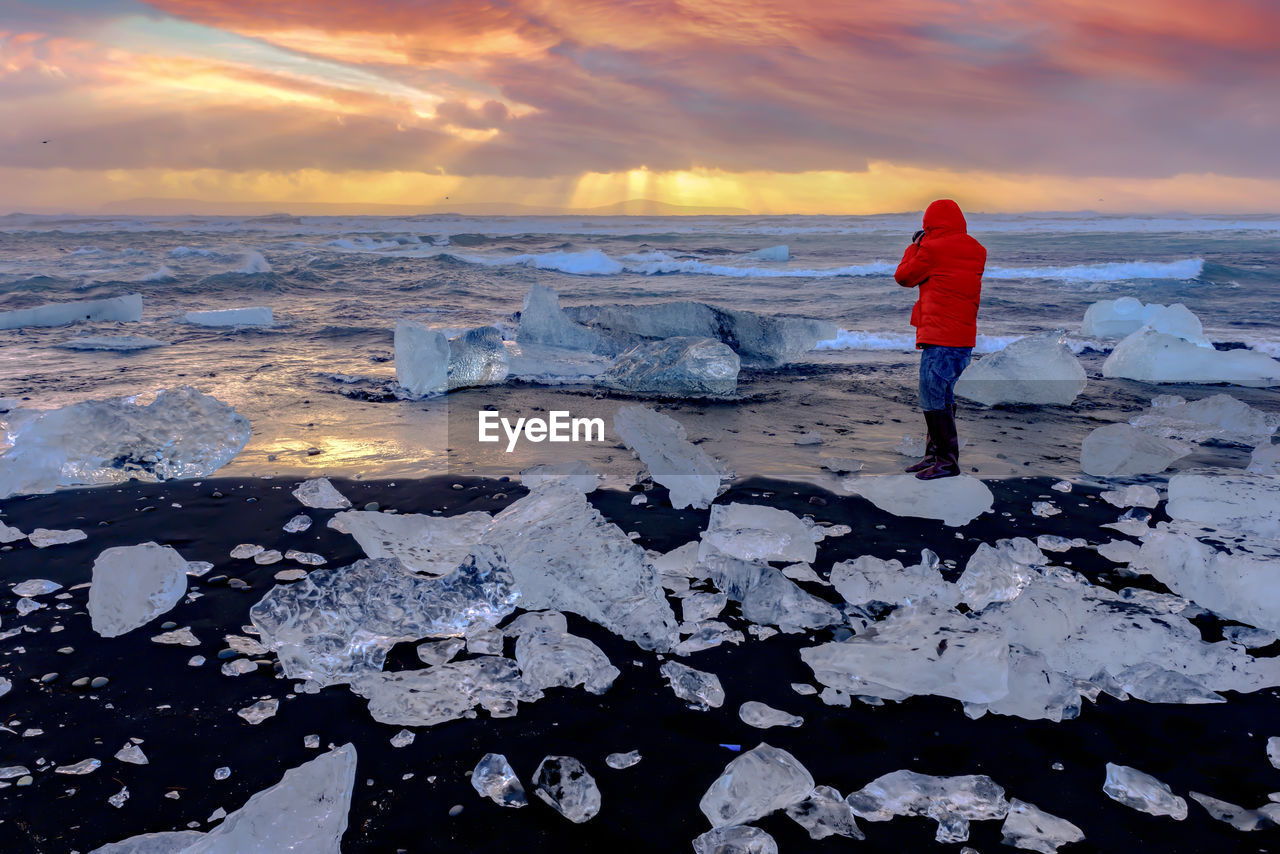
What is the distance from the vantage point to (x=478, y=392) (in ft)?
20.6

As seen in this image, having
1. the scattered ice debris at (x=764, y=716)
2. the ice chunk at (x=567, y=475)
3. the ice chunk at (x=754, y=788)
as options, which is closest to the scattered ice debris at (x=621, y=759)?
the ice chunk at (x=754, y=788)

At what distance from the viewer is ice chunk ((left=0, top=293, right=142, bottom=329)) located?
9.40 meters

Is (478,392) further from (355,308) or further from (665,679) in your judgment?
(355,308)

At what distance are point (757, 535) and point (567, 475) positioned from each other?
1200mm

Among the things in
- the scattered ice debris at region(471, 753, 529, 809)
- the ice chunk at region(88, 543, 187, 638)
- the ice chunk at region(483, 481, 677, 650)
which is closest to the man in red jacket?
the ice chunk at region(483, 481, 677, 650)

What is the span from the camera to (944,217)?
4.18 m

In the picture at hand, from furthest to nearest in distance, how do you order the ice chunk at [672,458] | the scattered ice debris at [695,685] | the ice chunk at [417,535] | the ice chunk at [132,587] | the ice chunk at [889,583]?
the ice chunk at [672,458]
the ice chunk at [417,535]
the ice chunk at [889,583]
the ice chunk at [132,587]
the scattered ice debris at [695,685]

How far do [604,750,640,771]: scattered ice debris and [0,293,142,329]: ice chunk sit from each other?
10468 mm

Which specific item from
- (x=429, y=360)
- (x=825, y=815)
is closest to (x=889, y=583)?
(x=825, y=815)

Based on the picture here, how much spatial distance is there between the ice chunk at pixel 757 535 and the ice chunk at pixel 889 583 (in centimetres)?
25

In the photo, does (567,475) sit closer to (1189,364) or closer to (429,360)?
(429,360)

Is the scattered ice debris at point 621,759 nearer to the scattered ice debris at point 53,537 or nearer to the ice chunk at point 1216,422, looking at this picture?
the scattered ice debris at point 53,537

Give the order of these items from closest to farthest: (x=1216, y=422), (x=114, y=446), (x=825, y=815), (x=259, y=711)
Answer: (x=825, y=815), (x=259, y=711), (x=114, y=446), (x=1216, y=422)

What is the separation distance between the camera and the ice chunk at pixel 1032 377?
612cm
